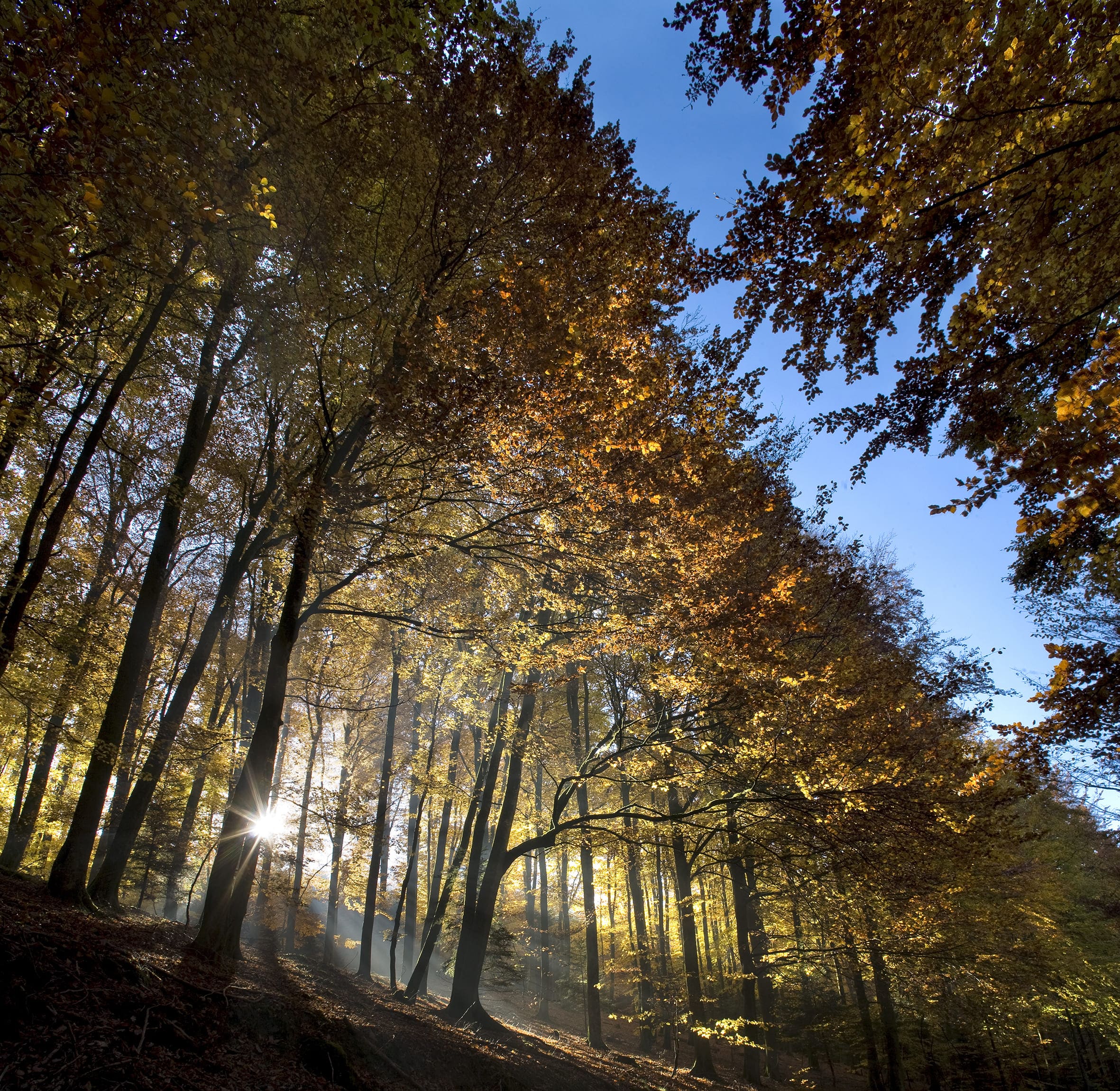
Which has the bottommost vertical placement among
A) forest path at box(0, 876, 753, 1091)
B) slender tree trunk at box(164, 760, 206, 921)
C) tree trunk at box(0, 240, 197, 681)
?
forest path at box(0, 876, 753, 1091)

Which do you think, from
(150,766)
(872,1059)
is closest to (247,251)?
(150,766)

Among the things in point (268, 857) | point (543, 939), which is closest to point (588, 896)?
point (268, 857)

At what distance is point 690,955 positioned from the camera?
12.7 meters

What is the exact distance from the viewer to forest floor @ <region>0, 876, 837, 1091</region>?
11.5 ft

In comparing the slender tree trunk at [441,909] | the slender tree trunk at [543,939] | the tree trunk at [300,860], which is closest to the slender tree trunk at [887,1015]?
the slender tree trunk at [441,909]

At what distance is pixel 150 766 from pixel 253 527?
439 cm

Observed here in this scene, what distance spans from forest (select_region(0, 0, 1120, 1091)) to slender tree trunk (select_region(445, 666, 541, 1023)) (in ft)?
0.35

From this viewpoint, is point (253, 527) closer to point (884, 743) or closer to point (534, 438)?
point (534, 438)

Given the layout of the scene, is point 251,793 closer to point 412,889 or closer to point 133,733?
point 133,733

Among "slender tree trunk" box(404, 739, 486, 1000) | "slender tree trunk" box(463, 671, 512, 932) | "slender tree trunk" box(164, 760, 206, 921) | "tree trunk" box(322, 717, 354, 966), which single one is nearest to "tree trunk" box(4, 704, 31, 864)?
"slender tree trunk" box(164, 760, 206, 921)

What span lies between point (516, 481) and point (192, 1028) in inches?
253

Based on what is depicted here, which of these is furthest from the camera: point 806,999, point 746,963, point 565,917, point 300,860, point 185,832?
point 565,917

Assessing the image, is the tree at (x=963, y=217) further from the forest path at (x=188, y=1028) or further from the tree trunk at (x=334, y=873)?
the tree trunk at (x=334, y=873)

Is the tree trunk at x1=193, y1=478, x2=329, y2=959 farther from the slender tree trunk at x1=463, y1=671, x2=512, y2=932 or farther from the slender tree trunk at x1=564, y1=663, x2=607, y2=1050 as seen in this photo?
the slender tree trunk at x1=564, y1=663, x2=607, y2=1050
